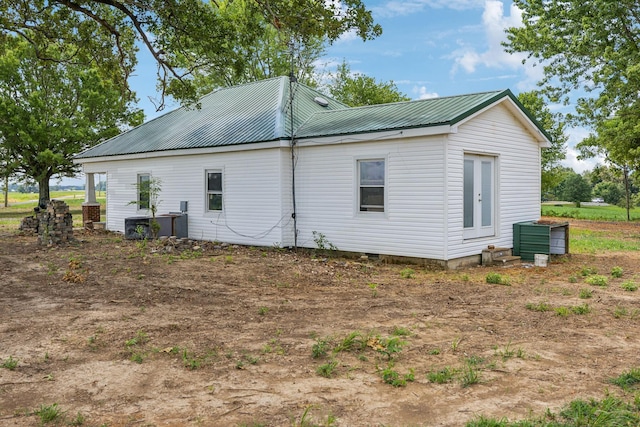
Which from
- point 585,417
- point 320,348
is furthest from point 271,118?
point 585,417

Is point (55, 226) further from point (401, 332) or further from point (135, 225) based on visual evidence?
point (401, 332)

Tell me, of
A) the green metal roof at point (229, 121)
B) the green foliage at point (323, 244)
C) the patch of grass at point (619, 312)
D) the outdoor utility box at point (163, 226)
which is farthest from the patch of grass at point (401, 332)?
the outdoor utility box at point (163, 226)

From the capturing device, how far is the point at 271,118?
14445 millimetres

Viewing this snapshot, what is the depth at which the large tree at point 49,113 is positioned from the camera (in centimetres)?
2966

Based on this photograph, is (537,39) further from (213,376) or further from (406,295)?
(213,376)

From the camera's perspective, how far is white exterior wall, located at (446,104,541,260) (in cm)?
1078

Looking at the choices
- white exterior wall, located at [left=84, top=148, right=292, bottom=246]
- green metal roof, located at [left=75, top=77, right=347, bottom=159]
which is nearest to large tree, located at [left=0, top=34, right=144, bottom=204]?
green metal roof, located at [left=75, top=77, right=347, bottom=159]

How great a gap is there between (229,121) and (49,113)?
2060 centimetres

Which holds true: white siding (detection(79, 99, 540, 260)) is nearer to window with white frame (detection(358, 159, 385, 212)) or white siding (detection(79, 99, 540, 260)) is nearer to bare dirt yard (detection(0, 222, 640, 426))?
window with white frame (detection(358, 159, 385, 212))

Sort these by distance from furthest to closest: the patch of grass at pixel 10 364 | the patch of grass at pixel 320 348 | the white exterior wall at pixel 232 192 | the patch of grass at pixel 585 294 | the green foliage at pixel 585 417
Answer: the white exterior wall at pixel 232 192 < the patch of grass at pixel 585 294 < the patch of grass at pixel 320 348 < the patch of grass at pixel 10 364 < the green foliage at pixel 585 417

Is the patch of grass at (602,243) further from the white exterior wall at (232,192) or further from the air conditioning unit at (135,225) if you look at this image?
the air conditioning unit at (135,225)

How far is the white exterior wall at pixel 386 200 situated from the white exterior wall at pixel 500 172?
1.16 feet

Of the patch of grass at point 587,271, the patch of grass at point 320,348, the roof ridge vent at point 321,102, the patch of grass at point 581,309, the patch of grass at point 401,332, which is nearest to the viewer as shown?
the patch of grass at point 320,348

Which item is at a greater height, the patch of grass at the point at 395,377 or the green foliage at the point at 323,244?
the green foliage at the point at 323,244
